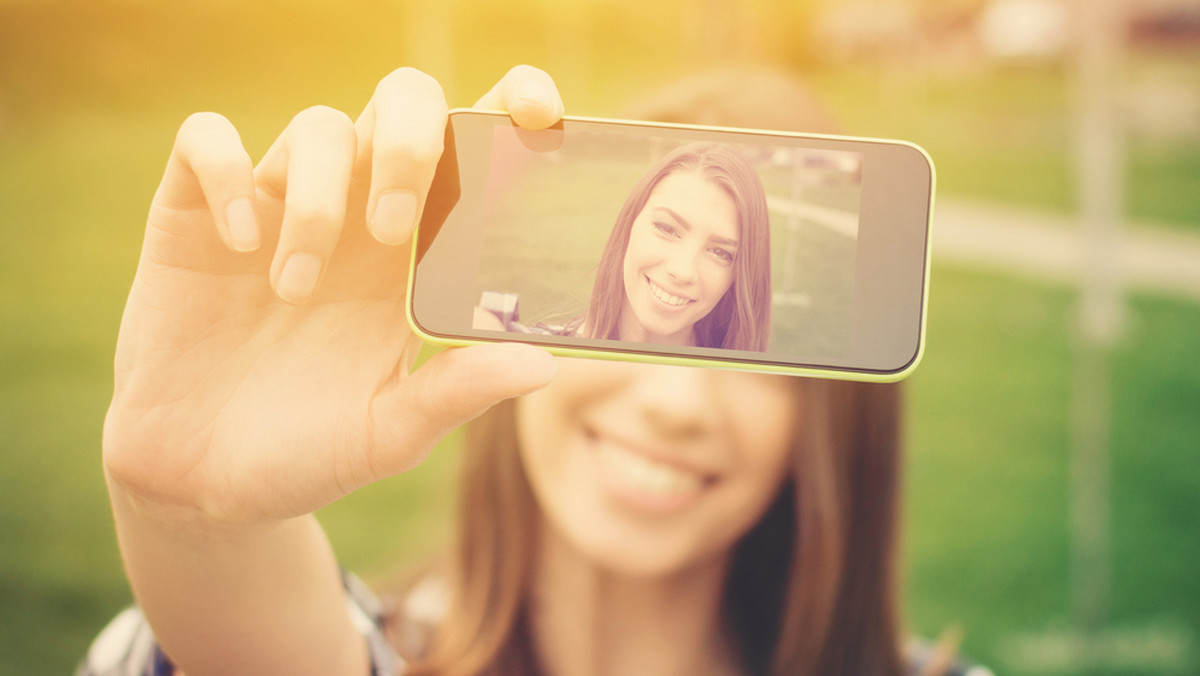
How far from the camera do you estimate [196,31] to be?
510cm

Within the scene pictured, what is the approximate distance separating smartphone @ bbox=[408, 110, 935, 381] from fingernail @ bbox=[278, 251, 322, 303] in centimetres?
12

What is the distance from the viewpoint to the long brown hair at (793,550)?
4.65 feet

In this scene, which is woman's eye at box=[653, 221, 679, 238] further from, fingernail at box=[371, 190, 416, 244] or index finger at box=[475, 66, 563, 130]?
Result: fingernail at box=[371, 190, 416, 244]

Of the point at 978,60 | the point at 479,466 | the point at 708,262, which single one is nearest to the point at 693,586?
the point at 479,466

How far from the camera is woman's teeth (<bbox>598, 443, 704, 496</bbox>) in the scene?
1.35 metres

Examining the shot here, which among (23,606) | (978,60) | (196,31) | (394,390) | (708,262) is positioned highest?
(978,60)

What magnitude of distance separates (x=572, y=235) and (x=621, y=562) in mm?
700

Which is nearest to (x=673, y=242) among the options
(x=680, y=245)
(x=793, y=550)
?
(x=680, y=245)

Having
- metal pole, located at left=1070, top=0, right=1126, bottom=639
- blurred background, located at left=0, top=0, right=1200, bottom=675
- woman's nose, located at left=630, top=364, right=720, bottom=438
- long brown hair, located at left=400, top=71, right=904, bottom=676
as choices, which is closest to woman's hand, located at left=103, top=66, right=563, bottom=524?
woman's nose, located at left=630, top=364, right=720, bottom=438

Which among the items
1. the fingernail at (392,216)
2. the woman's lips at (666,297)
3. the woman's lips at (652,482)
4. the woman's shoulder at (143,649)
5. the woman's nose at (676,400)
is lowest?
the woman's shoulder at (143,649)

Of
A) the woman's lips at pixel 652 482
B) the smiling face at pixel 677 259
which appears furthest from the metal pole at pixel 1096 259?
the smiling face at pixel 677 259

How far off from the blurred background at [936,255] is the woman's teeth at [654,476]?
2.40 feet

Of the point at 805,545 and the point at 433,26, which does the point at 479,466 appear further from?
the point at 433,26

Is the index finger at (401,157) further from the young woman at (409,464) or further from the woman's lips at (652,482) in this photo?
the woman's lips at (652,482)
